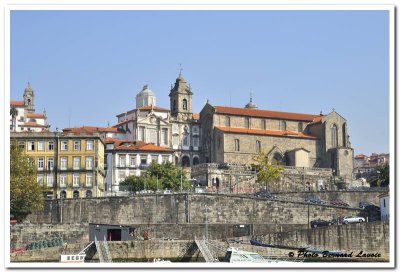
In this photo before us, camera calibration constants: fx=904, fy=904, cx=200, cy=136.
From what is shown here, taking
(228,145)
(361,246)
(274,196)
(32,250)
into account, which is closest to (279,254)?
(361,246)

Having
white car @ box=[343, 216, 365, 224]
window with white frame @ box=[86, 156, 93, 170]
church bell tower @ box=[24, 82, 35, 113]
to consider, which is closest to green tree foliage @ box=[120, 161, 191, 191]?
window with white frame @ box=[86, 156, 93, 170]

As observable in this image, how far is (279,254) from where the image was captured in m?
50.9

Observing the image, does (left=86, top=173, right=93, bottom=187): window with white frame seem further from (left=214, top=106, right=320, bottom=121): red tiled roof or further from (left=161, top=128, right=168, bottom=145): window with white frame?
(left=214, top=106, right=320, bottom=121): red tiled roof

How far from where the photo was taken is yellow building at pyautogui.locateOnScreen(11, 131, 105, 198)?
236ft

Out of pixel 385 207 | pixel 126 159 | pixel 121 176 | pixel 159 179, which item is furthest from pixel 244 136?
pixel 385 207

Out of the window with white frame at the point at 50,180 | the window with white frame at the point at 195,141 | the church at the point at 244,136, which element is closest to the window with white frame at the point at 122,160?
the church at the point at 244,136

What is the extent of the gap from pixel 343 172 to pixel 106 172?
2662cm

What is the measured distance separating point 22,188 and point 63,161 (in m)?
12.7

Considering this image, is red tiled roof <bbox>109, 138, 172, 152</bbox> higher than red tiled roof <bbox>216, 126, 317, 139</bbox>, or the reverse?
red tiled roof <bbox>216, 126, 317, 139</bbox>

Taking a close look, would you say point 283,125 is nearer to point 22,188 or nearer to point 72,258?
point 22,188

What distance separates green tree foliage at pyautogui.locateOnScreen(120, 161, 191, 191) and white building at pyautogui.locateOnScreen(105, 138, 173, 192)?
12.4 feet

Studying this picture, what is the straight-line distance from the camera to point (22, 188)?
59656mm

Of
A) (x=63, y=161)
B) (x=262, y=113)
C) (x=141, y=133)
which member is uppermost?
(x=262, y=113)
